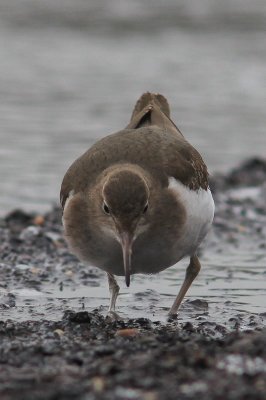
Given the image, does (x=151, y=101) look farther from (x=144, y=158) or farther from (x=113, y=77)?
(x=113, y=77)

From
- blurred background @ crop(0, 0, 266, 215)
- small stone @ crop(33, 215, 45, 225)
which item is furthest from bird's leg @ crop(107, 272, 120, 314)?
blurred background @ crop(0, 0, 266, 215)

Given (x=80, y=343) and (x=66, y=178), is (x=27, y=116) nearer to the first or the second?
(x=66, y=178)

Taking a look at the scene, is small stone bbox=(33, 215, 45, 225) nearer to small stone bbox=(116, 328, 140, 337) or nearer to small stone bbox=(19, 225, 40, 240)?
small stone bbox=(19, 225, 40, 240)

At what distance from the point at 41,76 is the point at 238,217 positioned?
9.64 meters

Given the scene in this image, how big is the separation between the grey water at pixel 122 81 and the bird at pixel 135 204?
157 centimetres

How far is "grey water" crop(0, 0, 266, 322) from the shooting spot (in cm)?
1499

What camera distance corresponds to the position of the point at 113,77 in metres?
21.4

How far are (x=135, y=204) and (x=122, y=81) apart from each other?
13687mm

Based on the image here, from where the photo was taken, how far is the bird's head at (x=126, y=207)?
746 centimetres

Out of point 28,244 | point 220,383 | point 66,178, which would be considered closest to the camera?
point 220,383

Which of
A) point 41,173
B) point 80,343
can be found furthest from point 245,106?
point 80,343

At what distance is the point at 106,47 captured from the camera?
23.8m

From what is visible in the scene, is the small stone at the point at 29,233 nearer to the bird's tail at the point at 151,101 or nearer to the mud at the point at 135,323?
the mud at the point at 135,323

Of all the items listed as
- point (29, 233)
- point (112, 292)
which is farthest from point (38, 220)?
point (112, 292)
